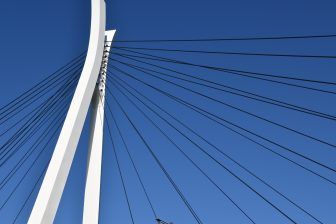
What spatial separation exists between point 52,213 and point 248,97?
4.97 metres

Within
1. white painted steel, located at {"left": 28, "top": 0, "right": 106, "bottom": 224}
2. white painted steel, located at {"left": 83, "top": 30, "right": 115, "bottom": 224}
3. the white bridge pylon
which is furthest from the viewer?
white painted steel, located at {"left": 83, "top": 30, "right": 115, "bottom": 224}

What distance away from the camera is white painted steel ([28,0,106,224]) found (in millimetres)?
9195

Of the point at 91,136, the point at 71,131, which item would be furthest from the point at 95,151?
the point at 71,131

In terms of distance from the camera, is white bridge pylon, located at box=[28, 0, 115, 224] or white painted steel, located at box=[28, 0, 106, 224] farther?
white bridge pylon, located at box=[28, 0, 115, 224]

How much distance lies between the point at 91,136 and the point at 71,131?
149 cm

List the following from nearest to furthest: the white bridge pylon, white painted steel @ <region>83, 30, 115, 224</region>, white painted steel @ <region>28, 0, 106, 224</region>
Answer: white painted steel @ <region>28, 0, 106, 224</region> → the white bridge pylon → white painted steel @ <region>83, 30, 115, 224</region>

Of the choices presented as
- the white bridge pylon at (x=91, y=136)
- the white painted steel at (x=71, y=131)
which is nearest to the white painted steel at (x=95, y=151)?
the white bridge pylon at (x=91, y=136)

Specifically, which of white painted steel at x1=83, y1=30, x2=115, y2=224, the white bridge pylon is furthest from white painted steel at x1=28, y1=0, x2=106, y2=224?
white painted steel at x1=83, y1=30, x2=115, y2=224

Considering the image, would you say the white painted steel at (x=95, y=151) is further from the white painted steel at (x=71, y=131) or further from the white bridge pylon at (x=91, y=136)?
the white painted steel at (x=71, y=131)

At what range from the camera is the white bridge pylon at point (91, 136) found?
Result: 9.31 meters

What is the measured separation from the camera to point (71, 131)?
407 inches

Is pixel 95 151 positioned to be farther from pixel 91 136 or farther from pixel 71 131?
pixel 71 131

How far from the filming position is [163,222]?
31.0 metres

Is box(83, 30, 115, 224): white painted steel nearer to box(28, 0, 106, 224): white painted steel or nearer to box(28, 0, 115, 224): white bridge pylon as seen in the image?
box(28, 0, 115, 224): white bridge pylon
